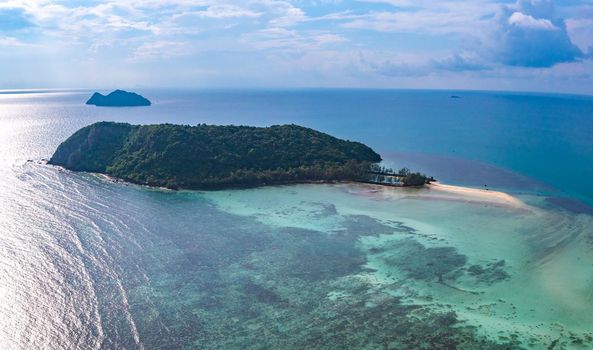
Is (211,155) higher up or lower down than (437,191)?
higher up

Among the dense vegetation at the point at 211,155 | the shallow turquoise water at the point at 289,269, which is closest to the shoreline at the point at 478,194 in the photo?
the shallow turquoise water at the point at 289,269

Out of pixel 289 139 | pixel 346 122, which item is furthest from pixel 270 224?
pixel 346 122

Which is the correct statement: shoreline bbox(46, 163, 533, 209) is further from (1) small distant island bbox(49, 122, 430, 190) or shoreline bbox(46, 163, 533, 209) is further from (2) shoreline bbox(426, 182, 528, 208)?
(1) small distant island bbox(49, 122, 430, 190)

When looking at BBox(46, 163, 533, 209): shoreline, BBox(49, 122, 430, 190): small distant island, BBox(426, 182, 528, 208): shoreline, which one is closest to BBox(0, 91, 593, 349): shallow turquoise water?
BBox(46, 163, 533, 209): shoreline

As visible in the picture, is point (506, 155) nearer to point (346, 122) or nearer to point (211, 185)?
point (211, 185)

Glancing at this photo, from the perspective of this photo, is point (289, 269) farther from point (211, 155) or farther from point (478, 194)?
point (211, 155)

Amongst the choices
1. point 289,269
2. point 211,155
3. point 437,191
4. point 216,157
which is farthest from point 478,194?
point 211,155
